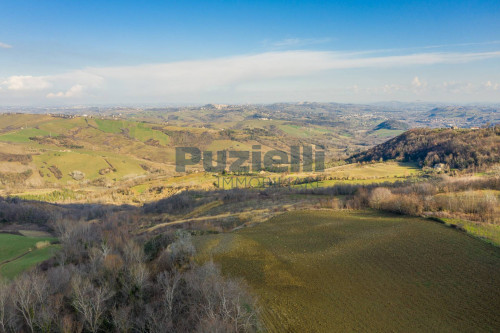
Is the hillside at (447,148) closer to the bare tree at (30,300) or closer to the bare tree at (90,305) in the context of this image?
the bare tree at (90,305)

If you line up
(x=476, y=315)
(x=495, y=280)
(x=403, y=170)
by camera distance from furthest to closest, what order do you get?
(x=403, y=170), (x=495, y=280), (x=476, y=315)

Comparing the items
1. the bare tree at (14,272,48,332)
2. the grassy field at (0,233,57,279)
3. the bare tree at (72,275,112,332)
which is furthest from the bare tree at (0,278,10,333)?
the grassy field at (0,233,57,279)

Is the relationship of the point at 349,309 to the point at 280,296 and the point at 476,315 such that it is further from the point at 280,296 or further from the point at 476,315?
the point at 476,315

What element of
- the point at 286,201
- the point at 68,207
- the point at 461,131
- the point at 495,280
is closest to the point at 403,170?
the point at 461,131

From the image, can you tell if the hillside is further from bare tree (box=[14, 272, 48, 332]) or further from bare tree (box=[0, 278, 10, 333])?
bare tree (box=[0, 278, 10, 333])

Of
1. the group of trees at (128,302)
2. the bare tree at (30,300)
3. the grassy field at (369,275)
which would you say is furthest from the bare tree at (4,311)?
the grassy field at (369,275)

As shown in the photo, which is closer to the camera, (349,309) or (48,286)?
(349,309)

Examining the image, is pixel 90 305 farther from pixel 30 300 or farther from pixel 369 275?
pixel 369 275
